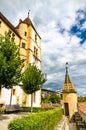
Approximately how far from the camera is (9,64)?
14.1m

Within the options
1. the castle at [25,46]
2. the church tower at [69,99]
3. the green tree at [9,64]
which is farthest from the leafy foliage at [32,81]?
the church tower at [69,99]

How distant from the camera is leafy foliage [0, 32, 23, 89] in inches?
541

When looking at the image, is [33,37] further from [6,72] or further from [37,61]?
[6,72]

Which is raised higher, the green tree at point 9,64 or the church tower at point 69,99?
the green tree at point 9,64

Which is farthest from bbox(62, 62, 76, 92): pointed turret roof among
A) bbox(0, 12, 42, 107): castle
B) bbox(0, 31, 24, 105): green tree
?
bbox(0, 31, 24, 105): green tree

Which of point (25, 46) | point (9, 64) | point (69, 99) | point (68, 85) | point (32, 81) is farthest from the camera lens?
point (25, 46)

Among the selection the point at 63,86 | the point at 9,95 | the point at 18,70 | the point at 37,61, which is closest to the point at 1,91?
the point at 9,95

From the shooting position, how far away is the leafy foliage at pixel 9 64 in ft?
45.1

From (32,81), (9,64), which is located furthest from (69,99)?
(9,64)

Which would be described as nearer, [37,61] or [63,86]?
[63,86]

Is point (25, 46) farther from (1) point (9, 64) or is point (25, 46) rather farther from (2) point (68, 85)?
(1) point (9, 64)

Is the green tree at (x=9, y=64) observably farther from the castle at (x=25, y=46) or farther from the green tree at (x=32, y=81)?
the castle at (x=25, y=46)

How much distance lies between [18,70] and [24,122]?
8586 mm

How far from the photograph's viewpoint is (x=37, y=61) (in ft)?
126
